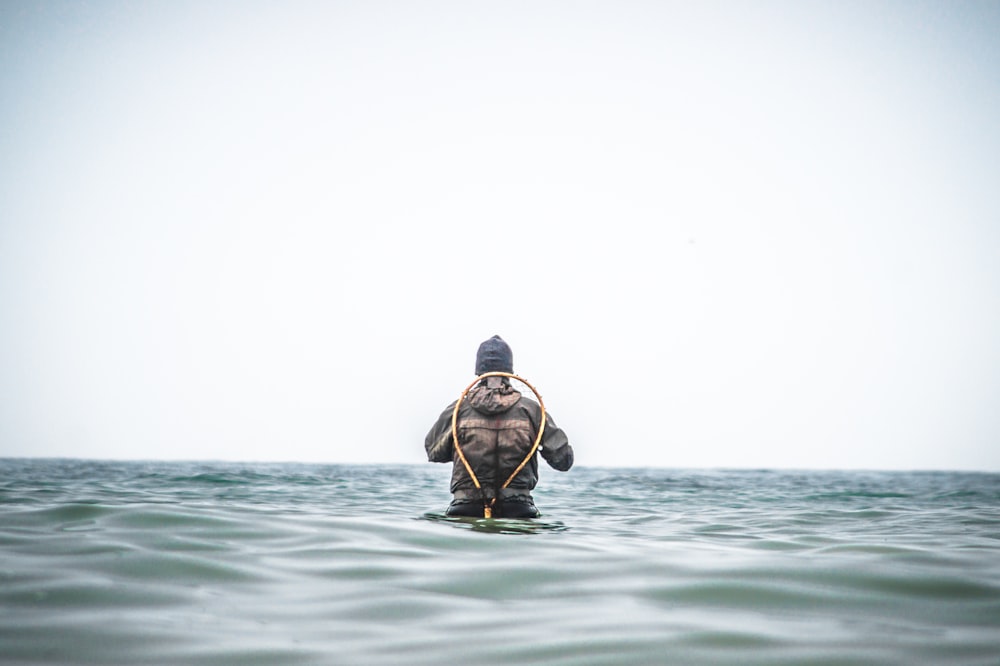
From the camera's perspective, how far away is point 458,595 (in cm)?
461

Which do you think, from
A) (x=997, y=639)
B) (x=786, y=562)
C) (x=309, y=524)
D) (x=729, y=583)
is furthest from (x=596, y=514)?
(x=997, y=639)

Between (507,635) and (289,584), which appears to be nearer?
(507,635)

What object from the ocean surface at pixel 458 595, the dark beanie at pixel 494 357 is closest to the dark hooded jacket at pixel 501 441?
the dark beanie at pixel 494 357

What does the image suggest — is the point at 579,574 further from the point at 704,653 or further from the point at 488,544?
the point at 704,653

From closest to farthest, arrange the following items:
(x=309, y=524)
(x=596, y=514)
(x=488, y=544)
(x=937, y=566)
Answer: (x=937, y=566) → (x=488, y=544) → (x=309, y=524) → (x=596, y=514)

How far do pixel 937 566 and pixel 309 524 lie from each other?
5.19 meters

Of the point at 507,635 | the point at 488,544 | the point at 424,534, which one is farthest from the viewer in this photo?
the point at 424,534

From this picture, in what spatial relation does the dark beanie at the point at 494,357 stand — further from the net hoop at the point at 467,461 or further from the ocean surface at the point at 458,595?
the ocean surface at the point at 458,595

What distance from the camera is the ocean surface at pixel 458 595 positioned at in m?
3.55

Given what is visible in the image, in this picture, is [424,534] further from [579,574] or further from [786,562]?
[786,562]

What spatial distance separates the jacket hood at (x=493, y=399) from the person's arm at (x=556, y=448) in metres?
0.45

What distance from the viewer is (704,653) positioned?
3.57 meters

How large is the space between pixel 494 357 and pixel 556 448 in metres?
1.21

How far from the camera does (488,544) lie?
6246 millimetres
